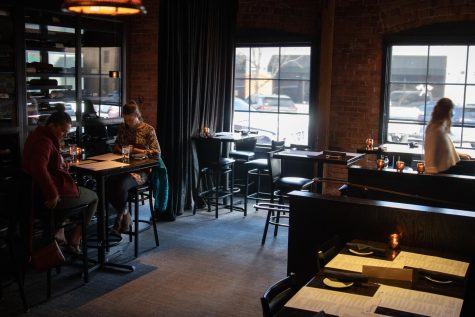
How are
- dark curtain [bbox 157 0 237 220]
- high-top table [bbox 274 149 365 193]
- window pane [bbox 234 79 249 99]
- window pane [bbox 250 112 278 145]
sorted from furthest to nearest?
window pane [bbox 234 79 249 99] < window pane [bbox 250 112 278 145] < dark curtain [bbox 157 0 237 220] < high-top table [bbox 274 149 365 193]

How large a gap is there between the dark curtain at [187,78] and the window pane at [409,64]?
85.5 inches

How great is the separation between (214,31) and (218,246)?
3010mm

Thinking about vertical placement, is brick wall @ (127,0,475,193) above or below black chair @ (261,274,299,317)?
above

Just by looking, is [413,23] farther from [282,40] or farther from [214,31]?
[214,31]

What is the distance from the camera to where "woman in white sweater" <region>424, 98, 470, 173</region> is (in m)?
5.34

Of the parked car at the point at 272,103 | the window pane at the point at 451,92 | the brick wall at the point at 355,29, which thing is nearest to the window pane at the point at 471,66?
the window pane at the point at 451,92

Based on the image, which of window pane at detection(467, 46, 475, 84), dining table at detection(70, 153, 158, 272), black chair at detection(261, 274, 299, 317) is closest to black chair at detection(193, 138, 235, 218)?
dining table at detection(70, 153, 158, 272)

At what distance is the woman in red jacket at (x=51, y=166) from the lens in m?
4.36

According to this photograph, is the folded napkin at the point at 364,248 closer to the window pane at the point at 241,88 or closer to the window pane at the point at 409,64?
the window pane at the point at 409,64

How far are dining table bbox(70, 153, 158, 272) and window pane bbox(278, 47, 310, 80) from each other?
3.12 meters

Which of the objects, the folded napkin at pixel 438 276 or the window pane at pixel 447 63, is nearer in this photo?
the folded napkin at pixel 438 276

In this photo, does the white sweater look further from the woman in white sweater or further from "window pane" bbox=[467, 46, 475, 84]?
"window pane" bbox=[467, 46, 475, 84]

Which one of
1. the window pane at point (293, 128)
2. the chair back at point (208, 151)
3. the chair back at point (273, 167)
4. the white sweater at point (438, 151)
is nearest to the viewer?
the white sweater at point (438, 151)

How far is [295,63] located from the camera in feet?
25.3
